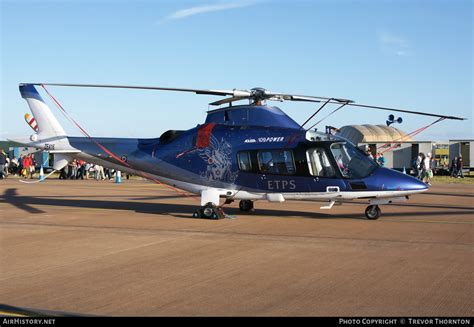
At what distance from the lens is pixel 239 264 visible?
859cm

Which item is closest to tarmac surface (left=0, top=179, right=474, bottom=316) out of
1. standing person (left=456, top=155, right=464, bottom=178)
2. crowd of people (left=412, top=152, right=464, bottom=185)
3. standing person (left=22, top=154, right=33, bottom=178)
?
crowd of people (left=412, top=152, right=464, bottom=185)

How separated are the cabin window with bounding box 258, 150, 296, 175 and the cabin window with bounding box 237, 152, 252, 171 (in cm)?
30

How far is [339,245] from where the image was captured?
33.9 ft

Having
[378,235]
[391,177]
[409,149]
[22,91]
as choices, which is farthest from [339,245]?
[409,149]

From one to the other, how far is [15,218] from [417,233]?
9640 millimetres

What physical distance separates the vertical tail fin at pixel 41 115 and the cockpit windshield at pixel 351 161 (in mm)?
8127

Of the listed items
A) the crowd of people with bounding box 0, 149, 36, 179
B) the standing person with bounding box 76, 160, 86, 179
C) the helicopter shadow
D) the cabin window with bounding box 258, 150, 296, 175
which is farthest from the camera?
the standing person with bounding box 76, 160, 86, 179

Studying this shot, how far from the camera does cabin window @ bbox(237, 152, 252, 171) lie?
1455cm

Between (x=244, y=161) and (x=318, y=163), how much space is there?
190cm

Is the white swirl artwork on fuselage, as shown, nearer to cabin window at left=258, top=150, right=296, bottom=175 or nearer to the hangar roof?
cabin window at left=258, top=150, right=296, bottom=175

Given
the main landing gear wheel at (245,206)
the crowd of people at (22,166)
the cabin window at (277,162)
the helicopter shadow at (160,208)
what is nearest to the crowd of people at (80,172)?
the crowd of people at (22,166)

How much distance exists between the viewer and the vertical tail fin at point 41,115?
16.9m

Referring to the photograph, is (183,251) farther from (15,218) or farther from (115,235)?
(15,218)

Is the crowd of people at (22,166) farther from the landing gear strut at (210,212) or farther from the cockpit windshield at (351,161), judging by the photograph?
the cockpit windshield at (351,161)
